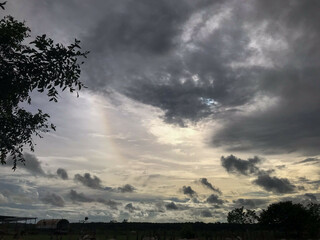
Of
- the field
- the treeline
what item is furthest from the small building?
the treeline

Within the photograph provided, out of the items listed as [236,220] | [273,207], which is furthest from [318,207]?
[273,207]

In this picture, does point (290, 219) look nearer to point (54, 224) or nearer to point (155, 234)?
point (155, 234)

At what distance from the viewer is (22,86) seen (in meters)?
26.1

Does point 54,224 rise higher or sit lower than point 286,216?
lower

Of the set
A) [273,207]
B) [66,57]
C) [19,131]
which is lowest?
[273,207]

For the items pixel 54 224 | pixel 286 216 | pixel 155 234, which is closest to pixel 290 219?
pixel 286 216

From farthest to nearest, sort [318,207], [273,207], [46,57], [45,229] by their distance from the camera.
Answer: [318,207]
[45,229]
[273,207]
[46,57]

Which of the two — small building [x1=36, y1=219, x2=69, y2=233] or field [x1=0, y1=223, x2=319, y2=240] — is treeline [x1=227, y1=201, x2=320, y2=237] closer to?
field [x1=0, y1=223, x2=319, y2=240]

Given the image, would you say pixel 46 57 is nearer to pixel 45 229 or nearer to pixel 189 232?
pixel 189 232

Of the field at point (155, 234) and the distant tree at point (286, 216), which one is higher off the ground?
the distant tree at point (286, 216)

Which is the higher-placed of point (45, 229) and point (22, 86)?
point (22, 86)

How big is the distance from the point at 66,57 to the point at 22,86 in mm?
4671

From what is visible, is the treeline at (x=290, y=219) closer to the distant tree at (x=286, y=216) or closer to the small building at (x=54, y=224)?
the distant tree at (x=286, y=216)

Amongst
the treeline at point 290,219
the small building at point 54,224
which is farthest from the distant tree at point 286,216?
the small building at point 54,224
